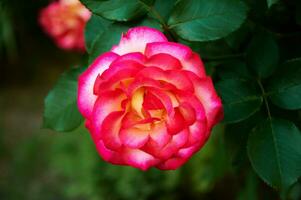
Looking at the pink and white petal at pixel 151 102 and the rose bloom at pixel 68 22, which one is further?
the rose bloom at pixel 68 22

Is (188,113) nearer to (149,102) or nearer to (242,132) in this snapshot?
(149,102)

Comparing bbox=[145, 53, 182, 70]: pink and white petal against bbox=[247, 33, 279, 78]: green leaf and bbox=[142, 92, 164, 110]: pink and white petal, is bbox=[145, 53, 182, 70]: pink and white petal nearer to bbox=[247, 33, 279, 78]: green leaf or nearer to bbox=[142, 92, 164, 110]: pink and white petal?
bbox=[142, 92, 164, 110]: pink and white petal

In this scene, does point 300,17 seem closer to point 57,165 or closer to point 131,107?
point 131,107

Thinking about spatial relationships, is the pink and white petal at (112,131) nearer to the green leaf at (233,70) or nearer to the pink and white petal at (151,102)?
the pink and white petal at (151,102)

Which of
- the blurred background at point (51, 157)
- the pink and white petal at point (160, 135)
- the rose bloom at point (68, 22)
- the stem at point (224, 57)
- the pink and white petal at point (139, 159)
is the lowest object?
the blurred background at point (51, 157)

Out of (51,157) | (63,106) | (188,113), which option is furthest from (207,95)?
(51,157)

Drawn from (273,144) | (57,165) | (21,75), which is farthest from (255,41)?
(21,75)

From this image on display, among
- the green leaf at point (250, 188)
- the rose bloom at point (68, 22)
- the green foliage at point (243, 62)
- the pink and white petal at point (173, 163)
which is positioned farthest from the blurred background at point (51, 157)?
the pink and white petal at point (173, 163)
